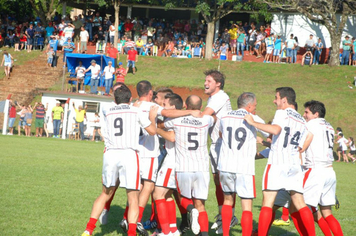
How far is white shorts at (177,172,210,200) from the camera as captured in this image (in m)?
6.38

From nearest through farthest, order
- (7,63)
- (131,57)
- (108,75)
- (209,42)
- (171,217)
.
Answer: (171,217)
(108,75)
(7,63)
(131,57)
(209,42)

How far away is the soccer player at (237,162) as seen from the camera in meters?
6.22

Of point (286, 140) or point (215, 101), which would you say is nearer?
point (286, 140)

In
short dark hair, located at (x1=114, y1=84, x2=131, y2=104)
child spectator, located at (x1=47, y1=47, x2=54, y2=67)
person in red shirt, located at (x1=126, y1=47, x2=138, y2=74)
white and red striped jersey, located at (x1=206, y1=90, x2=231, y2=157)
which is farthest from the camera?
child spectator, located at (x1=47, y1=47, x2=54, y2=67)

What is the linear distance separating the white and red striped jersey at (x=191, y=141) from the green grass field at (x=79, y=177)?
1.61m

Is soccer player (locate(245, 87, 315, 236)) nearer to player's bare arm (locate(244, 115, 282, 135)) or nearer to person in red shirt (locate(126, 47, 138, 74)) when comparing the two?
player's bare arm (locate(244, 115, 282, 135))

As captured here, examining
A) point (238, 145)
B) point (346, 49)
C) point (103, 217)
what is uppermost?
point (346, 49)

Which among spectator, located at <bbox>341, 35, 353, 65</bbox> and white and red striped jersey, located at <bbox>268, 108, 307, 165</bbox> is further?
spectator, located at <bbox>341, 35, 353, 65</bbox>

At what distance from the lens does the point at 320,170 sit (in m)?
6.62

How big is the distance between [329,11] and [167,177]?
28.7 metres

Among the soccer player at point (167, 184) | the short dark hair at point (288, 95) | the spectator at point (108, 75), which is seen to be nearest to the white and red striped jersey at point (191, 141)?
the soccer player at point (167, 184)

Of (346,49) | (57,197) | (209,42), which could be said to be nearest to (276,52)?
(346,49)

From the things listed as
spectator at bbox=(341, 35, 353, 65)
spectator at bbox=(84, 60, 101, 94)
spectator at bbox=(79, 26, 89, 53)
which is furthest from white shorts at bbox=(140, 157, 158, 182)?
spectator at bbox=(341, 35, 353, 65)

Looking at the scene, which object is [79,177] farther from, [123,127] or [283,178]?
[283,178]
